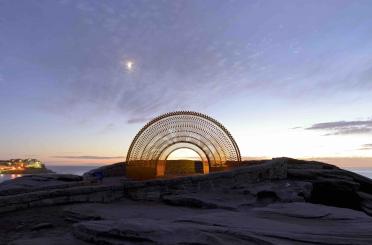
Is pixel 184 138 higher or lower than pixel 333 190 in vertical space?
higher

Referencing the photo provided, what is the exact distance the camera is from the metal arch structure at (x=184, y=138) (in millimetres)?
25812

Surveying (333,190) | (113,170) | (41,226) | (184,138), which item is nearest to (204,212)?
(41,226)

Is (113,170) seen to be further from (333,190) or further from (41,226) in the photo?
(41,226)

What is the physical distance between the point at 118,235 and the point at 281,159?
1339 cm

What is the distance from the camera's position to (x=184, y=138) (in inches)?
1043

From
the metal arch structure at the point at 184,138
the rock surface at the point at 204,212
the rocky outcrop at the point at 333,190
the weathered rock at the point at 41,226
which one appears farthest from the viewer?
the metal arch structure at the point at 184,138

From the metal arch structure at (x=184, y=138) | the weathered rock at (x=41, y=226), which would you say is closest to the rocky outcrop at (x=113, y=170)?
the metal arch structure at (x=184, y=138)

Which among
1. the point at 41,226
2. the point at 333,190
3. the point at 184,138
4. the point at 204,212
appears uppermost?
the point at 184,138

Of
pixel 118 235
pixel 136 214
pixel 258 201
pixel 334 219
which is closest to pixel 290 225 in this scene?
pixel 334 219

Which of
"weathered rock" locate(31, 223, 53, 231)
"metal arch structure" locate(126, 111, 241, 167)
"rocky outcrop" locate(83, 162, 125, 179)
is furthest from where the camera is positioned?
"rocky outcrop" locate(83, 162, 125, 179)

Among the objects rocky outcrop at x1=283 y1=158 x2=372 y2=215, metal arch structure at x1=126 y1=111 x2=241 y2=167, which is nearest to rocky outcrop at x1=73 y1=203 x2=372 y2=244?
rocky outcrop at x1=283 y1=158 x2=372 y2=215

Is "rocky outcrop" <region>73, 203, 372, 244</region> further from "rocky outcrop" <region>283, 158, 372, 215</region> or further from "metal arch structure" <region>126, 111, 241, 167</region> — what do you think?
"metal arch structure" <region>126, 111, 241, 167</region>

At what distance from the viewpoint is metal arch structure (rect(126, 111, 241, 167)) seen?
2581 centimetres

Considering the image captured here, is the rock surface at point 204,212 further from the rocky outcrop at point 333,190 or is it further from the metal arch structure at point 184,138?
the metal arch structure at point 184,138
